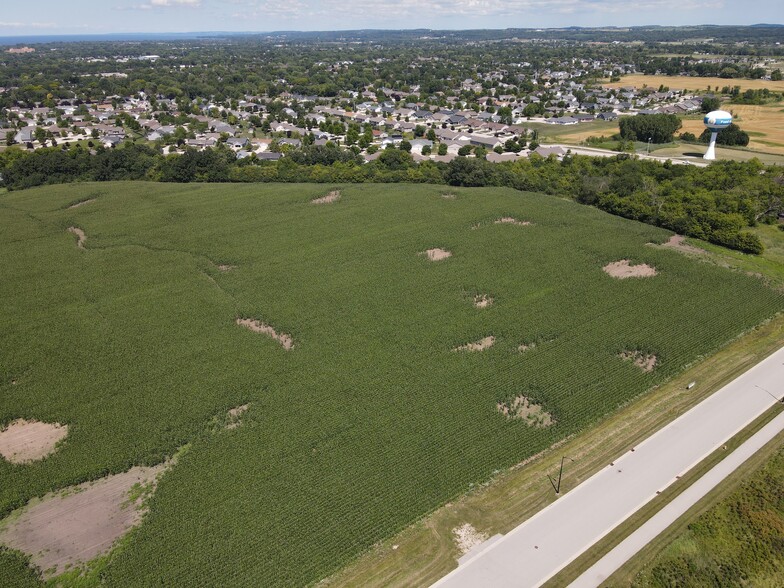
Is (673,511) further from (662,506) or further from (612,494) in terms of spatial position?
(612,494)

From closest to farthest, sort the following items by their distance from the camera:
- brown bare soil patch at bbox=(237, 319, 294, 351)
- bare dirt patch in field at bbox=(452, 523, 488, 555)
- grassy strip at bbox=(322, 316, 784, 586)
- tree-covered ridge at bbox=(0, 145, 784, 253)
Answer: grassy strip at bbox=(322, 316, 784, 586) → bare dirt patch in field at bbox=(452, 523, 488, 555) → brown bare soil patch at bbox=(237, 319, 294, 351) → tree-covered ridge at bbox=(0, 145, 784, 253)

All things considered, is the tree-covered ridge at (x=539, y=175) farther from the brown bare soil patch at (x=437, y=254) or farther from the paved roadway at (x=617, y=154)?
the brown bare soil patch at (x=437, y=254)

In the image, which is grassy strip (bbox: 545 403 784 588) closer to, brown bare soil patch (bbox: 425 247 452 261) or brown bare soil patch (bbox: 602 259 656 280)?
brown bare soil patch (bbox: 602 259 656 280)

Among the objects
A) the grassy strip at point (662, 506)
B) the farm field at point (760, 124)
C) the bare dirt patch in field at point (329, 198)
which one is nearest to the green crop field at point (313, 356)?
the grassy strip at point (662, 506)

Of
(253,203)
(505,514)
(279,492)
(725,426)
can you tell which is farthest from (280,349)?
(253,203)

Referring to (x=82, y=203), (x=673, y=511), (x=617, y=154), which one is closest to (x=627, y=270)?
(x=673, y=511)

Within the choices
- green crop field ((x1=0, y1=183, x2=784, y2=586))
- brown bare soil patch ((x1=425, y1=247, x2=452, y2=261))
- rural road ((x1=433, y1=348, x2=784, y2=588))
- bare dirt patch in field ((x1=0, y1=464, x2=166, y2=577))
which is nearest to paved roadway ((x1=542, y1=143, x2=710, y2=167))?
green crop field ((x1=0, y1=183, x2=784, y2=586))
